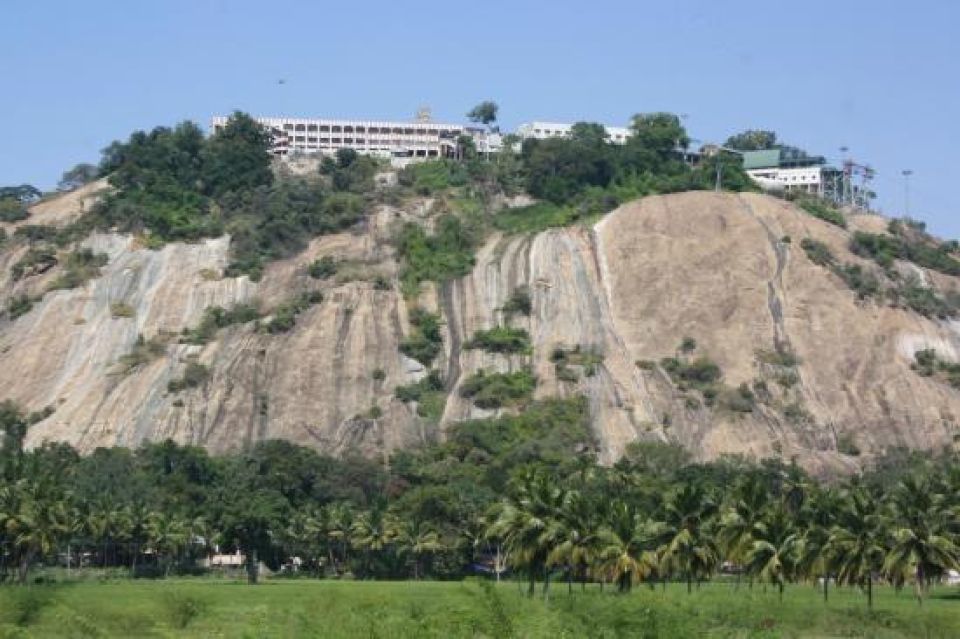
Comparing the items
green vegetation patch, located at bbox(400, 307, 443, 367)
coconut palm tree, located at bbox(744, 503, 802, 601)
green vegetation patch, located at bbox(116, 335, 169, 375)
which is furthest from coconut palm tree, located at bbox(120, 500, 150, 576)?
coconut palm tree, located at bbox(744, 503, 802, 601)

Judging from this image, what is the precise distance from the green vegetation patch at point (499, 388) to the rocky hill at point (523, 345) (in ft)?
2.11

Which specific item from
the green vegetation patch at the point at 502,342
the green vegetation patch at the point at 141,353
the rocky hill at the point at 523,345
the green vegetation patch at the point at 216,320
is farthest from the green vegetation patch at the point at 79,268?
the green vegetation patch at the point at 502,342

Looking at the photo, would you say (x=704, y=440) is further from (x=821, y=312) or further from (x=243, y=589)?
(x=243, y=589)

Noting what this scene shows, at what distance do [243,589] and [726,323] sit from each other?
8257 cm

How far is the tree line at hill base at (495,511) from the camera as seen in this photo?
95.7 meters

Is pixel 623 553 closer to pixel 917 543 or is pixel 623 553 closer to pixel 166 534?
pixel 917 543

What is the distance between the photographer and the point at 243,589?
114 m

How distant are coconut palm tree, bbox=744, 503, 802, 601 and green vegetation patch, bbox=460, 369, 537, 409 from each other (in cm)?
7551

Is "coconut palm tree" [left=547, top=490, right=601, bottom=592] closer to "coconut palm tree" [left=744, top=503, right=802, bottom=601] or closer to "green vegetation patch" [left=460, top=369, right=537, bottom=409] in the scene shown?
"coconut palm tree" [left=744, top=503, right=802, bottom=601]

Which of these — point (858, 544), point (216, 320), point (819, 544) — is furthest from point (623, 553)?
point (216, 320)

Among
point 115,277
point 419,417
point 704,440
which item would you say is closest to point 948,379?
point 704,440

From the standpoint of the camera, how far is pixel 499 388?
174125 millimetres

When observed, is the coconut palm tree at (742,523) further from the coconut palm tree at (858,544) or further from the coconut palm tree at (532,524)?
the coconut palm tree at (532,524)

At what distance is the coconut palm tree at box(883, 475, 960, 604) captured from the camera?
91688mm
